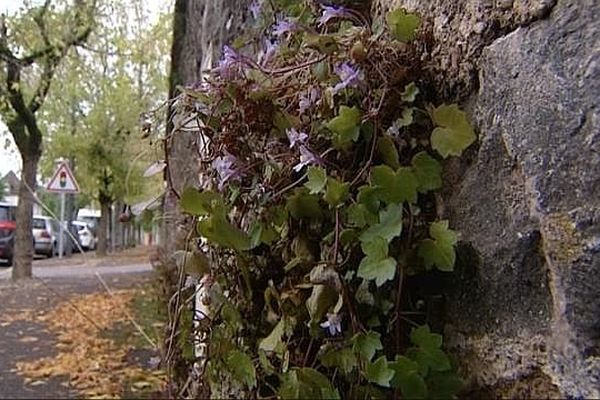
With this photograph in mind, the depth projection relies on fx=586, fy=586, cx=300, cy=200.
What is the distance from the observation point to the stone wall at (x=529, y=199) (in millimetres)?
394

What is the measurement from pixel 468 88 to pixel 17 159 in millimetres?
990

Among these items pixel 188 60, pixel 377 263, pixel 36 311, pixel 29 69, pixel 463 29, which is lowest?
pixel 36 311

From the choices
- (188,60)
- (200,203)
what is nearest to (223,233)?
(200,203)

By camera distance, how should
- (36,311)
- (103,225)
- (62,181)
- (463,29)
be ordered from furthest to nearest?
(103,225)
(62,181)
(36,311)
(463,29)

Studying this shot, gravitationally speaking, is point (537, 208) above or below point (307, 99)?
below

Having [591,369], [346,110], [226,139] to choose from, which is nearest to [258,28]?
[226,139]

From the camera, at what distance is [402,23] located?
0.52m

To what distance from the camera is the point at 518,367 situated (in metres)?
0.45

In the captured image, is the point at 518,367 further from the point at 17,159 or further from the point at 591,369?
the point at 17,159

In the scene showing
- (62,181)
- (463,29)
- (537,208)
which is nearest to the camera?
(537,208)

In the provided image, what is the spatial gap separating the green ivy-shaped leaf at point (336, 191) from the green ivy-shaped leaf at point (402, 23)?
144 mm

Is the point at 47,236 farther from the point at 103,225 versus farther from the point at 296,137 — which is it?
the point at 296,137

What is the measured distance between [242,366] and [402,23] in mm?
389

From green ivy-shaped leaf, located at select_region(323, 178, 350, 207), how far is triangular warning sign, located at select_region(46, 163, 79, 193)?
0.94 metres
